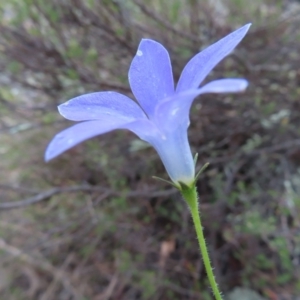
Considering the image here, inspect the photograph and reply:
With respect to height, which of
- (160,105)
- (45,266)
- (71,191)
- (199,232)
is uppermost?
(71,191)

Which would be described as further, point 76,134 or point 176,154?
point 176,154

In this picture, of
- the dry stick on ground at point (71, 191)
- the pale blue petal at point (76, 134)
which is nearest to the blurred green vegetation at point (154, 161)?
the dry stick on ground at point (71, 191)

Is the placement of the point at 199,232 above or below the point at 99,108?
below

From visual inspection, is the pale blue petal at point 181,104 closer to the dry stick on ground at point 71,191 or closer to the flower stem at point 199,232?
the flower stem at point 199,232

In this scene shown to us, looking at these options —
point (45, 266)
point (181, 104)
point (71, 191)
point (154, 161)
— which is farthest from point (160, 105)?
point (45, 266)

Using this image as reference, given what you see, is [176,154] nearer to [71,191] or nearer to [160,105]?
[160,105]

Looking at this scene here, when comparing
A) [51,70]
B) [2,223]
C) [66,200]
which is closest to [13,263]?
[2,223]
